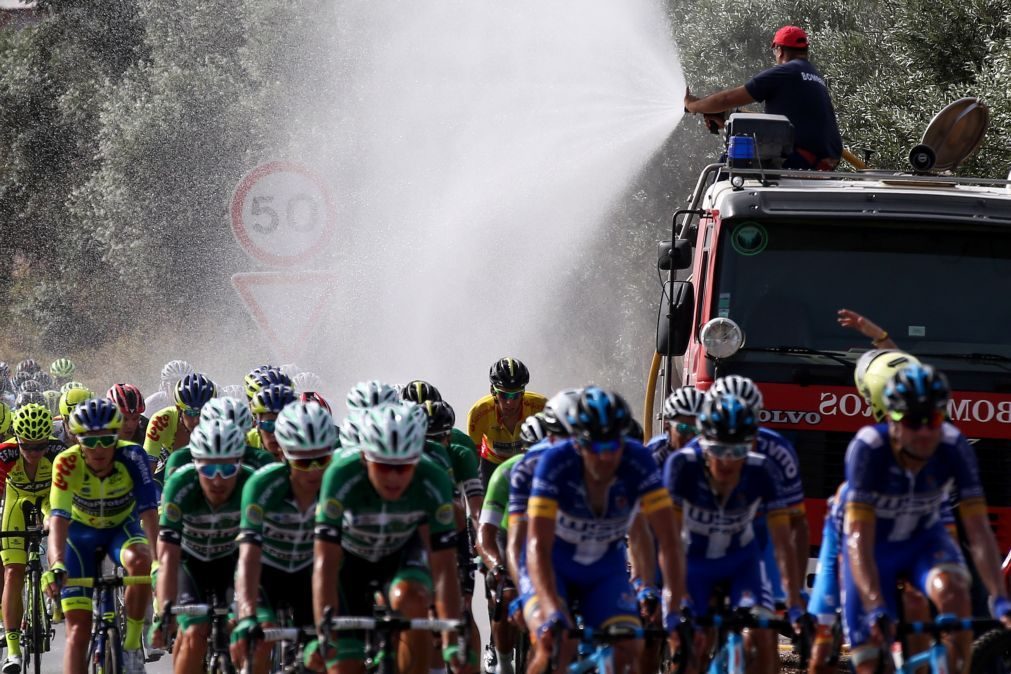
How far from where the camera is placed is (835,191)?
10.6 m

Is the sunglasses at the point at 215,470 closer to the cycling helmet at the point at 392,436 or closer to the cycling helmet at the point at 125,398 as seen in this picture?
the cycling helmet at the point at 392,436

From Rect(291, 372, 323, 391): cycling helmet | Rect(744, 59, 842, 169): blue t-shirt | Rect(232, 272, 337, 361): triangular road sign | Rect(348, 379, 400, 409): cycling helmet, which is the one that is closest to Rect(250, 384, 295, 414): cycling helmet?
Rect(232, 272, 337, 361): triangular road sign

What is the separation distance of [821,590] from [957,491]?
822 mm

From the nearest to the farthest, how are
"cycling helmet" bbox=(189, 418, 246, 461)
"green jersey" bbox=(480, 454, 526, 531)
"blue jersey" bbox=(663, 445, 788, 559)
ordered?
"blue jersey" bbox=(663, 445, 788, 559), "cycling helmet" bbox=(189, 418, 246, 461), "green jersey" bbox=(480, 454, 526, 531)

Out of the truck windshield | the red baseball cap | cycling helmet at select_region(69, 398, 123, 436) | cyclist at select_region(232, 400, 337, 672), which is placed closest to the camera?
cyclist at select_region(232, 400, 337, 672)

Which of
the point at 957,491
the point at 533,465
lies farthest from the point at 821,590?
the point at 533,465

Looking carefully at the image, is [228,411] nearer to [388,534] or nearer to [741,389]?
[388,534]

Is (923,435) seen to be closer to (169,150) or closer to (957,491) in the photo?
(957,491)

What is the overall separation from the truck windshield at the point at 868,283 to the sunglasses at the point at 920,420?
118 inches

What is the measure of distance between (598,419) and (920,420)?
53.4 inches

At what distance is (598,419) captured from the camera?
23.9 ft

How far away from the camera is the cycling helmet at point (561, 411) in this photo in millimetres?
7414

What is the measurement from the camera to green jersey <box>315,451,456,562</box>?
7812 millimetres

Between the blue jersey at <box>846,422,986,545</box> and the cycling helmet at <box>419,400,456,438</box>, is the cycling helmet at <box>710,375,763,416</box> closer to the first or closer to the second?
the blue jersey at <box>846,422,986,545</box>
